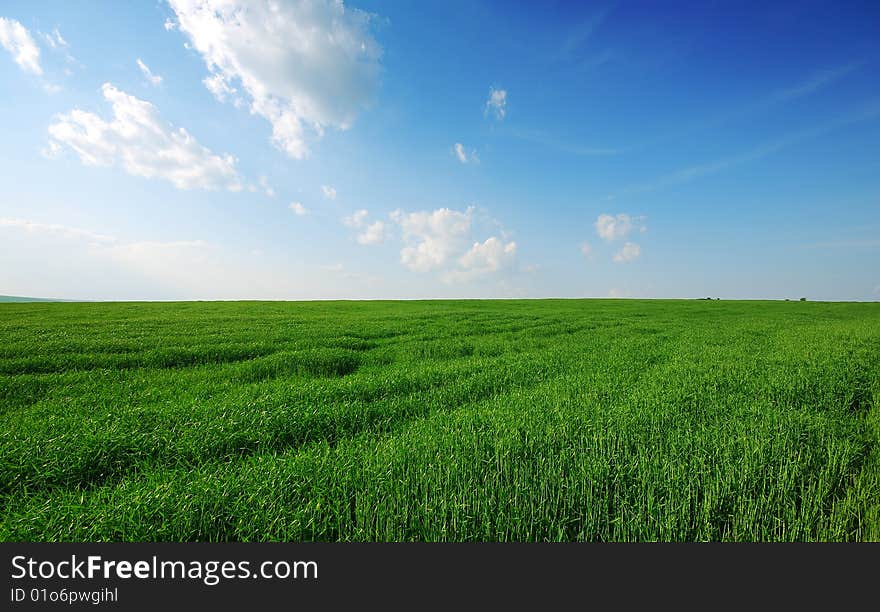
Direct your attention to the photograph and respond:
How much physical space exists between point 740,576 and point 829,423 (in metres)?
4.40

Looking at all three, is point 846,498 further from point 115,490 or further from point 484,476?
point 115,490

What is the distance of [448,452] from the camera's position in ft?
14.7

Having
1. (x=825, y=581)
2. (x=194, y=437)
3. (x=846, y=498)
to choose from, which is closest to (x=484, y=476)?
(x=825, y=581)

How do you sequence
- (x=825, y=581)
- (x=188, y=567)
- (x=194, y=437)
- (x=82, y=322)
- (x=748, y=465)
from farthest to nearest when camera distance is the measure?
1. (x=82, y=322)
2. (x=194, y=437)
3. (x=748, y=465)
4. (x=188, y=567)
5. (x=825, y=581)

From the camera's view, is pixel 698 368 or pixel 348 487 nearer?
pixel 348 487

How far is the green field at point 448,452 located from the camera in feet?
11.0

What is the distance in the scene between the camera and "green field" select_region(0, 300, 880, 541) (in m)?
3.35

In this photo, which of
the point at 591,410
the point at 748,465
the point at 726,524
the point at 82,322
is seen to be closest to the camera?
the point at 726,524

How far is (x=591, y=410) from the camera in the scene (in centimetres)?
591

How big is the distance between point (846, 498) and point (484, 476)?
3698mm

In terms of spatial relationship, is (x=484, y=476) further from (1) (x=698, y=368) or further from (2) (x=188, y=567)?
(1) (x=698, y=368)

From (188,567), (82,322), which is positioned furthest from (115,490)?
(82,322)

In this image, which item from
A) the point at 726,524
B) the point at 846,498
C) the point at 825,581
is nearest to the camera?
the point at 825,581

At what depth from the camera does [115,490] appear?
3873mm
